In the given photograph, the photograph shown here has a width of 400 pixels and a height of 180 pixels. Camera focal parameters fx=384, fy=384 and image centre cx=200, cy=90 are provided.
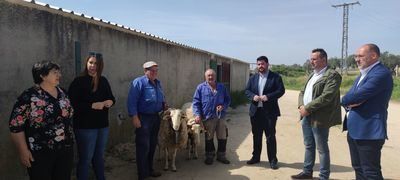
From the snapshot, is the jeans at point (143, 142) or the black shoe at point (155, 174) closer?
the jeans at point (143, 142)

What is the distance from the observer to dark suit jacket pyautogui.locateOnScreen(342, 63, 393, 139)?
4.36m

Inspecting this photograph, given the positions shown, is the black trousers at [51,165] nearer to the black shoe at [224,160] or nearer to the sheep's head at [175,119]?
the sheep's head at [175,119]

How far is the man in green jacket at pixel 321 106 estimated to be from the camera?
5527 mm

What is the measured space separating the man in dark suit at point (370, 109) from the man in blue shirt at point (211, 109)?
2.64 m

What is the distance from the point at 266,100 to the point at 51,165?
377cm

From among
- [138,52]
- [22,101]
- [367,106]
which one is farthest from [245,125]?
[22,101]

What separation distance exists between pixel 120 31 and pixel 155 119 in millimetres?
2452

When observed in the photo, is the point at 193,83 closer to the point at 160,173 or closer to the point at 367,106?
the point at 160,173

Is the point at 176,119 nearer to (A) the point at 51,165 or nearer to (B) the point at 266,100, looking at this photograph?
(B) the point at 266,100

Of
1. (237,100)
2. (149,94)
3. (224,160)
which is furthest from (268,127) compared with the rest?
(237,100)

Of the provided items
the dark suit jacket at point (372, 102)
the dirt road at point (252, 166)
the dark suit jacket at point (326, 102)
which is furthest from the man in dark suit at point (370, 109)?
the dirt road at point (252, 166)

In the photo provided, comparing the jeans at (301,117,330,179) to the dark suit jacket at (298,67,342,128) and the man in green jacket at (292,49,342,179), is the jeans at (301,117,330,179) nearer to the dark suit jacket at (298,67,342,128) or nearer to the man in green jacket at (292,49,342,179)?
the man in green jacket at (292,49,342,179)

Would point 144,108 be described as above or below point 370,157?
above

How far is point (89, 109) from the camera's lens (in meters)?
4.59
